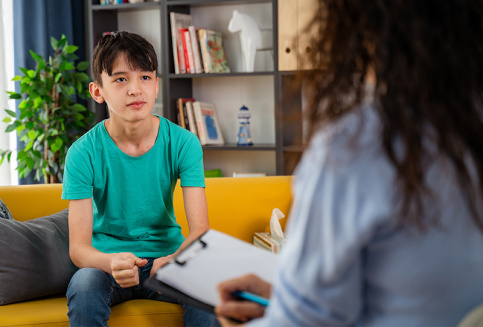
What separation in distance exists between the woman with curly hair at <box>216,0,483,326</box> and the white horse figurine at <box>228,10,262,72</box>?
2.65 m

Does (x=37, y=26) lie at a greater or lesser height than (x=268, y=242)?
greater

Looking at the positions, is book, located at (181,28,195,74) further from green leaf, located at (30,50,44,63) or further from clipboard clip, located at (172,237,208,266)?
clipboard clip, located at (172,237,208,266)

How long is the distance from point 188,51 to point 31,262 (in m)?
1.83

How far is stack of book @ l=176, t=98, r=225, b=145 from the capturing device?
334 centimetres

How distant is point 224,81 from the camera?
3.52m

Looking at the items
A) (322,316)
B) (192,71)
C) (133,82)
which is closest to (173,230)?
(133,82)

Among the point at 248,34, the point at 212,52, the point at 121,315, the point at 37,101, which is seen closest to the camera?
the point at 121,315

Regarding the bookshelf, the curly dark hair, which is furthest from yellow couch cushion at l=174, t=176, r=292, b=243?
the curly dark hair

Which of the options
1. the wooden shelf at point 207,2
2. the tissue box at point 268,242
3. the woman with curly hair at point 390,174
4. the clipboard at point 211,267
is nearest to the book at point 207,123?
the wooden shelf at point 207,2

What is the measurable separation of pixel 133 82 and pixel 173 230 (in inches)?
18.9

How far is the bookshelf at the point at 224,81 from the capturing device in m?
3.29

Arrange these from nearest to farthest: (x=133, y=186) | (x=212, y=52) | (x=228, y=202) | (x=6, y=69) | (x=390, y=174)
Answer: (x=390, y=174) → (x=133, y=186) → (x=228, y=202) → (x=212, y=52) → (x=6, y=69)

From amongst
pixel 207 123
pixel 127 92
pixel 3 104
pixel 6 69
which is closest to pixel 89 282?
pixel 127 92

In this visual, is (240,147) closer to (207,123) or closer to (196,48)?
(207,123)
